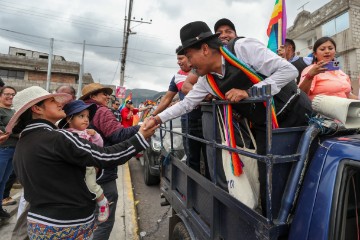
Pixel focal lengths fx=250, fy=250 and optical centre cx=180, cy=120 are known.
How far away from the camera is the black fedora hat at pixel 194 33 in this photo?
6.02 ft

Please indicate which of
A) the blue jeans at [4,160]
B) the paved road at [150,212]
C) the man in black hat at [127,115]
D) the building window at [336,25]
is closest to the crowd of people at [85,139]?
the paved road at [150,212]

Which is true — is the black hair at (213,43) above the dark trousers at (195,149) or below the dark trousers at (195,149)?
above

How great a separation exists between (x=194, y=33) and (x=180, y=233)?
1.69 m

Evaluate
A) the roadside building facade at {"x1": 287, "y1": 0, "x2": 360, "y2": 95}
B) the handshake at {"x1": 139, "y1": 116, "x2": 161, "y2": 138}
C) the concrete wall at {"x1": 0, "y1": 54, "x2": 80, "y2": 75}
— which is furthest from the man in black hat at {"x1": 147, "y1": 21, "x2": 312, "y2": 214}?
the concrete wall at {"x1": 0, "y1": 54, "x2": 80, "y2": 75}

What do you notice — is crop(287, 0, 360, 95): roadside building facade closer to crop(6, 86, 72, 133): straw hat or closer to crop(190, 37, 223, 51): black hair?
crop(190, 37, 223, 51): black hair

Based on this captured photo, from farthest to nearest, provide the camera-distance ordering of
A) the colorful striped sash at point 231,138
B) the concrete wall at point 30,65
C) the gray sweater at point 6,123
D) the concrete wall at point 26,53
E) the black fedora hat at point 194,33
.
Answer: the concrete wall at point 26,53
the concrete wall at point 30,65
the gray sweater at point 6,123
the black fedora hat at point 194,33
the colorful striped sash at point 231,138

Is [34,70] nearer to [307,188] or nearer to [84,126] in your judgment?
[84,126]

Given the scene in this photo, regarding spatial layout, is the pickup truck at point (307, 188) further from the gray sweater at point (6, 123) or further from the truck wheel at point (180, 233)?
the gray sweater at point (6, 123)

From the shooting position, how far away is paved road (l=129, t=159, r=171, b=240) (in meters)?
3.57

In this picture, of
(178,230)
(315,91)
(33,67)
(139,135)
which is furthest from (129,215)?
(33,67)

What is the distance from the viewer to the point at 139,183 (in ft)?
19.2

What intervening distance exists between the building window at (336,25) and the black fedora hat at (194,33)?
16549mm

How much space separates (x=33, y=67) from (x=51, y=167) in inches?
1103

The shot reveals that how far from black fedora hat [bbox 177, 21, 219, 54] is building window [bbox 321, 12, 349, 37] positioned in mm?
16549
